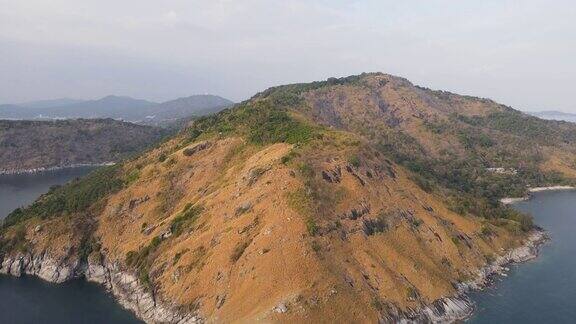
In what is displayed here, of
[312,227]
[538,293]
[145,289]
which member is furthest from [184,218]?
[538,293]

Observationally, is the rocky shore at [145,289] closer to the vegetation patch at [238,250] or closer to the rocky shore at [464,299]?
the rocky shore at [464,299]

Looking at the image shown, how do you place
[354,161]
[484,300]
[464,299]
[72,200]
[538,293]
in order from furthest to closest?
[72,200] < [354,161] < [538,293] < [484,300] < [464,299]

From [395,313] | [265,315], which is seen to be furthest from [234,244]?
[395,313]

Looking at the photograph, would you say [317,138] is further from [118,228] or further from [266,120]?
[118,228]

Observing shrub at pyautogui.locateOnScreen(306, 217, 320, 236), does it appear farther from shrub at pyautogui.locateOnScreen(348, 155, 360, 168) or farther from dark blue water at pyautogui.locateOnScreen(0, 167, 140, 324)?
dark blue water at pyautogui.locateOnScreen(0, 167, 140, 324)

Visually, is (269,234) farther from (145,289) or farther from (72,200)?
(72,200)

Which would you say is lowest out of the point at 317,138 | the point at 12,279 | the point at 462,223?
the point at 12,279
